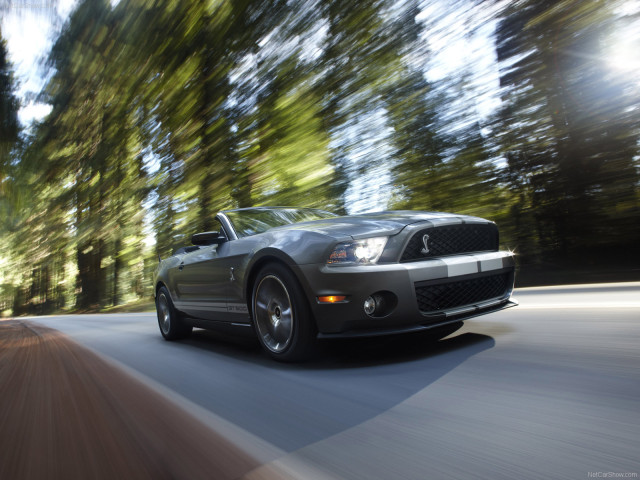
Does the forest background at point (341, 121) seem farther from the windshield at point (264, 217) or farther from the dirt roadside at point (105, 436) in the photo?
the dirt roadside at point (105, 436)

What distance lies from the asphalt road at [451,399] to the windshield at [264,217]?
1064 millimetres

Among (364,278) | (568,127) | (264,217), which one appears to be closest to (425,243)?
(364,278)

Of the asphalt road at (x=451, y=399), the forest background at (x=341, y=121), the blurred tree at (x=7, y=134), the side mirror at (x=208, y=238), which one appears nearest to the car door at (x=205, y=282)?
the side mirror at (x=208, y=238)

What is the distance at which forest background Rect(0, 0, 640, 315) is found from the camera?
673 centimetres

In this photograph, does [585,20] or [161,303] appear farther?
[585,20]

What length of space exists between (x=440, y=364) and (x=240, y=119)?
37.0 feet

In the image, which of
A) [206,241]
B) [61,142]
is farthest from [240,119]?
[206,241]

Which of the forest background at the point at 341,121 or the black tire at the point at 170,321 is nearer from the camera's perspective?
the black tire at the point at 170,321

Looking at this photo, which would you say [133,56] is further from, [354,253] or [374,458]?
[374,458]

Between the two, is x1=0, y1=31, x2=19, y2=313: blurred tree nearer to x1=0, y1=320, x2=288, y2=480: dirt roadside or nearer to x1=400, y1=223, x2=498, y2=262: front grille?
x1=0, y1=320, x2=288, y2=480: dirt roadside

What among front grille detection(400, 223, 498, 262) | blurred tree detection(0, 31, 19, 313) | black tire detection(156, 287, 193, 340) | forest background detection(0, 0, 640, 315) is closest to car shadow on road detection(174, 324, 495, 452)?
front grille detection(400, 223, 498, 262)

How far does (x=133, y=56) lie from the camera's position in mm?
13000

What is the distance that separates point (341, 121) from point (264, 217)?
6.62 meters

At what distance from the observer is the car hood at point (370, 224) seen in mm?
2936
